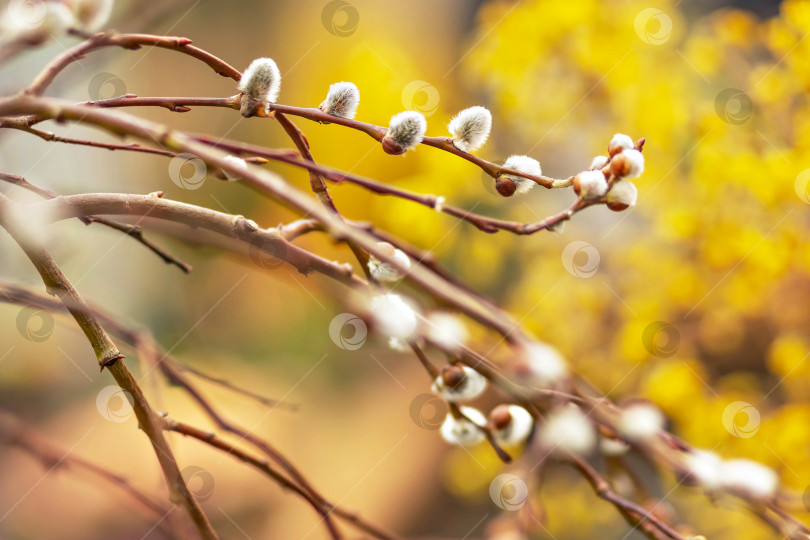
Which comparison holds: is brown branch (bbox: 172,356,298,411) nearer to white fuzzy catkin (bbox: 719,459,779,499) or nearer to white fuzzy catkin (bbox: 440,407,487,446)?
white fuzzy catkin (bbox: 440,407,487,446)

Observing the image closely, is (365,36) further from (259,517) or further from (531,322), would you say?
(259,517)

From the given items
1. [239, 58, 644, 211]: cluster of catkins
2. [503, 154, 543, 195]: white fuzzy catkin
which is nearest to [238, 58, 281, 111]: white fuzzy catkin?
[239, 58, 644, 211]: cluster of catkins

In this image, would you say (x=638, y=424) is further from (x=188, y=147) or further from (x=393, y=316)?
(x=188, y=147)

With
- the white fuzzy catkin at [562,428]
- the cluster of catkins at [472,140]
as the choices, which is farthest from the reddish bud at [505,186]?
the white fuzzy catkin at [562,428]

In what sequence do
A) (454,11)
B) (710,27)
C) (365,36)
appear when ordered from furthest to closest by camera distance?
(454,11), (365,36), (710,27)

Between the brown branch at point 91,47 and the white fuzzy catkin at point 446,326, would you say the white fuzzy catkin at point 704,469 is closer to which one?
the white fuzzy catkin at point 446,326

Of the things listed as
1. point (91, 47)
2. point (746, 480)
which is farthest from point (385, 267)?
point (746, 480)

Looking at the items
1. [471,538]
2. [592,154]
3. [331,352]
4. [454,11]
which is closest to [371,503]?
[471,538]
